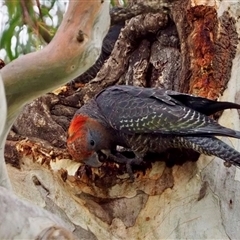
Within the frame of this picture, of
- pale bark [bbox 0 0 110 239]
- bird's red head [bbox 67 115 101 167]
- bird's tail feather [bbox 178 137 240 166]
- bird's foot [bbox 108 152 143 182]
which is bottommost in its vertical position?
A: bird's foot [bbox 108 152 143 182]

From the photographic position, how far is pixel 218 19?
9.54 ft

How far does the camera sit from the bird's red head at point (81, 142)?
2.85 m

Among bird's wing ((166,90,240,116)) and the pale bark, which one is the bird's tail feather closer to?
bird's wing ((166,90,240,116))

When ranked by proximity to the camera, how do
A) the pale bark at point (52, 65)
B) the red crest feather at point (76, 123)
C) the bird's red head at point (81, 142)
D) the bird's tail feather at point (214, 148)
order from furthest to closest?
1. the red crest feather at point (76, 123)
2. the bird's red head at point (81, 142)
3. the bird's tail feather at point (214, 148)
4. the pale bark at point (52, 65)

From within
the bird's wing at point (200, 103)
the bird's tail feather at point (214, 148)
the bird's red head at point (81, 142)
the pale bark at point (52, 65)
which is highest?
the pale bark at point (52, 65)

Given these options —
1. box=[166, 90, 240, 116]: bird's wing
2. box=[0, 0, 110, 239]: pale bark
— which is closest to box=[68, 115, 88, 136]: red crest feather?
box=[166, 90, 240, 116]: bird's wing

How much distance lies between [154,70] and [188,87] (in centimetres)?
41

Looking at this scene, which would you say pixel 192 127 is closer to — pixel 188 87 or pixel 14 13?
pixel 188 87

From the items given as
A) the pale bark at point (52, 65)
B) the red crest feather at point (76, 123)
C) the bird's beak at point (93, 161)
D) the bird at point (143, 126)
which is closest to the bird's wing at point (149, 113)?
the bird at point (143, 126)

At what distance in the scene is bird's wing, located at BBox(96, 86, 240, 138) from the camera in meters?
2.69

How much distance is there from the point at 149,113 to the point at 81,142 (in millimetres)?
366

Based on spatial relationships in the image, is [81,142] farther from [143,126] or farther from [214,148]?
[214,148]

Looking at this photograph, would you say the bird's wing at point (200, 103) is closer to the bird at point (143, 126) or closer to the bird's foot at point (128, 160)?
the bird at point (143, 126)

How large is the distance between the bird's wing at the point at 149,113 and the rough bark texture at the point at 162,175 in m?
0.12
